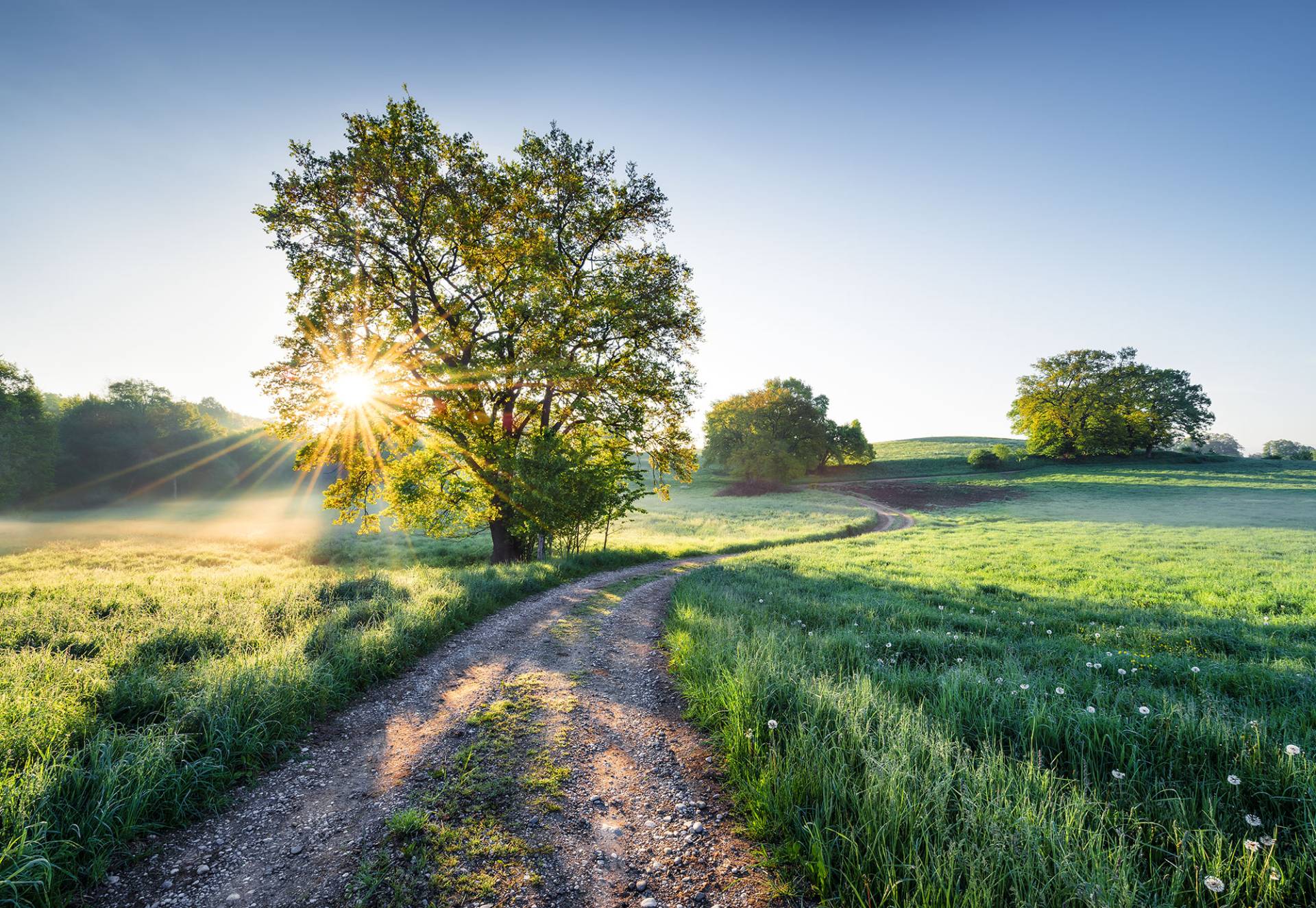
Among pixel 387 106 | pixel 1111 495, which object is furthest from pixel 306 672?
pixel 1111 495

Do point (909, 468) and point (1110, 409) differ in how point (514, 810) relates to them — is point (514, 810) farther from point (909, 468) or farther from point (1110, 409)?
point (1110, 409)

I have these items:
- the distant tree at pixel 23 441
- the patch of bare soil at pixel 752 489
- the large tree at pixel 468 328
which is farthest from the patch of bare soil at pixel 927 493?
the distant tree at pixel 23 441

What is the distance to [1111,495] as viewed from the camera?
44219mm

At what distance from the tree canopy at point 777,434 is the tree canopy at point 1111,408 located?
30600 millimetres

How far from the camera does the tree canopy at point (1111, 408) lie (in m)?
66.6

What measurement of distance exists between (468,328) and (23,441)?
197 feet

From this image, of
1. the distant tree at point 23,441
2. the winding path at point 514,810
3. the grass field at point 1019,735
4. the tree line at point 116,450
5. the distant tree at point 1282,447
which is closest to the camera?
the grass field at point 1019,735

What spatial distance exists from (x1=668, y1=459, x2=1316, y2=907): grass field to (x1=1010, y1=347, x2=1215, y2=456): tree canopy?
230ft

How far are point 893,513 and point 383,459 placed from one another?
40380mm

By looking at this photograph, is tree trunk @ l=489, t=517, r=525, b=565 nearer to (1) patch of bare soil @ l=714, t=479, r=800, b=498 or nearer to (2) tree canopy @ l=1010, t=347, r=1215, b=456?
(1) patch of bare soil @ l=714, t=479, r=800, b=498

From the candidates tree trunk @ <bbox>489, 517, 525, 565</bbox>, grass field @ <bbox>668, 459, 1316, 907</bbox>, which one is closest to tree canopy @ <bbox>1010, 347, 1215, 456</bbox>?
grass field @ <bbox>668, 459, 1316, 907</bbox>

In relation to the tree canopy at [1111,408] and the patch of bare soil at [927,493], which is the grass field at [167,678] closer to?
the patch of bare soil at [927,493]

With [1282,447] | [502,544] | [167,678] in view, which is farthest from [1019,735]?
[1282,447]

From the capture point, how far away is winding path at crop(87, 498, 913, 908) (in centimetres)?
343
